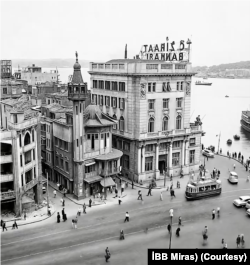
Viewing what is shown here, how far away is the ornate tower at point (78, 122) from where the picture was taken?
56134 mm

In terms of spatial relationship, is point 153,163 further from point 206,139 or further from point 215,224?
point 206,139

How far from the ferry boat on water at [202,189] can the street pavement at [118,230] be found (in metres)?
0.92

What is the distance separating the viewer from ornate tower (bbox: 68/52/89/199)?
56.1m

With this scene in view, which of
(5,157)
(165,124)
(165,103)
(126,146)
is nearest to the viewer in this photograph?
(5,157)

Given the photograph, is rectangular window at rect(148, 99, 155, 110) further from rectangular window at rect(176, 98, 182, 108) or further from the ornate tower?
the ornate tower

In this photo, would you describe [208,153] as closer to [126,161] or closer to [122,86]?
[126,161]

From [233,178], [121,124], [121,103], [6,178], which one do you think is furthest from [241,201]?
[6,178]

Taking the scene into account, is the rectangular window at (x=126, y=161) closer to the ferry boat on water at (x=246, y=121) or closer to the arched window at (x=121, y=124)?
the arched window at (x=121, y=124)

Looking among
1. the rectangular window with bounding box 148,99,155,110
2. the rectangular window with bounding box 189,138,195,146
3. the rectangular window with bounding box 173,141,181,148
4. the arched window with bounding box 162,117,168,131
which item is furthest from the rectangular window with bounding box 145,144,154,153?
the rectangular window with bounding box 189,138,195,146

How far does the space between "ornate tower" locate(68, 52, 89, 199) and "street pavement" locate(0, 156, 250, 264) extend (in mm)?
3354

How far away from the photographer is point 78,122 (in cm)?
5697

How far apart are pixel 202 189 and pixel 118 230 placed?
17950 millimetres

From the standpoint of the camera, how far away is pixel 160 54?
254 ft

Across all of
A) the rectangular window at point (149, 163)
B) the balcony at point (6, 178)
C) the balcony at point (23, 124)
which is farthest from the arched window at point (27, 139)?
the rectangular window at point (149, 163)
